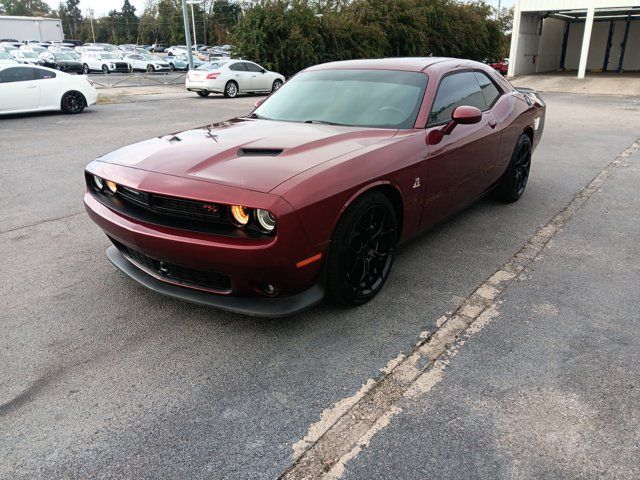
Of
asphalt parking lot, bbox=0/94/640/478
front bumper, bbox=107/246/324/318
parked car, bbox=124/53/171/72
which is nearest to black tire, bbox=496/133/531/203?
asphalt parking lot, bbox=0/94/640/478

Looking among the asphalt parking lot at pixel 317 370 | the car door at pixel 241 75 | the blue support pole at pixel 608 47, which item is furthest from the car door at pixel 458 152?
the blue support pole at pixel 608 47

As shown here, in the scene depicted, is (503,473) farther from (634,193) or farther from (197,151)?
(634,193)

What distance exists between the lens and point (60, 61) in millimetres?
32938

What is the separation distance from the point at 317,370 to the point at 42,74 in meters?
12.8

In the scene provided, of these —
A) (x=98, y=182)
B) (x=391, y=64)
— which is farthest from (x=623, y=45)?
(x=98, y=182)

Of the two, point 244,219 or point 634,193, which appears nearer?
point 244,219

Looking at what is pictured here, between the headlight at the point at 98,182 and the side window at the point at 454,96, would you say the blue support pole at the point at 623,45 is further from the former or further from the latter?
the headlight at the point at 98,182

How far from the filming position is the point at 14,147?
8742mm

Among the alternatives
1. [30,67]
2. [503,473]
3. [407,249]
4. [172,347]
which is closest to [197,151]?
[172,347]

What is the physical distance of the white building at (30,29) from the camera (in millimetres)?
61469

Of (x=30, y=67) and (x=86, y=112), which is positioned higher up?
(x=30, y=67)

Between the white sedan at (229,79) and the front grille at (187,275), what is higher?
the white sedan at (229,79)

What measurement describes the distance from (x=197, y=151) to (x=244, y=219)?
29.2 inches

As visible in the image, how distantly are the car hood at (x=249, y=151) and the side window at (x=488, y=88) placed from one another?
1725mm
